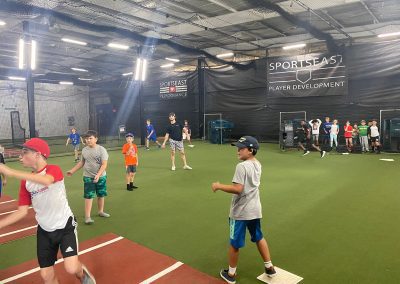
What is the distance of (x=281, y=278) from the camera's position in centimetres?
367

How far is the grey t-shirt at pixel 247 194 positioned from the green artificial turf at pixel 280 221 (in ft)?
2.76

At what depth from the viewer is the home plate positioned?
3605mm

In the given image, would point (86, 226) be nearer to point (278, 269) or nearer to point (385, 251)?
point (278, 269)

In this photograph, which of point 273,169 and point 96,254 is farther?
point 273,169

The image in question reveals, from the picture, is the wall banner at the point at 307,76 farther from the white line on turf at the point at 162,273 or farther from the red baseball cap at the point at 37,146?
the red baseball cap at the point at 37,146

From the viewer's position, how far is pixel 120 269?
3.96 meters

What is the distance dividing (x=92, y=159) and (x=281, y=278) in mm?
3582

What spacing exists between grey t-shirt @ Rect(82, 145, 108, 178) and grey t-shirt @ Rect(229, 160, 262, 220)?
2.94m

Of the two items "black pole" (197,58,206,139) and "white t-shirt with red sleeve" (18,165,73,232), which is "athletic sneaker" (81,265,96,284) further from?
"black pole" (197,58,206,139)

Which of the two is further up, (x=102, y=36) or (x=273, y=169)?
(x=102, y=36)

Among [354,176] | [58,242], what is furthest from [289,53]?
[58,242]

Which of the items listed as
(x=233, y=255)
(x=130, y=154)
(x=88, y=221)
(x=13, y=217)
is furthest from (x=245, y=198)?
(x=130, y=154)

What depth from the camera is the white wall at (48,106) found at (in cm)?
2750

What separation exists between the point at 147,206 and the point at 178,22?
34.7ft
